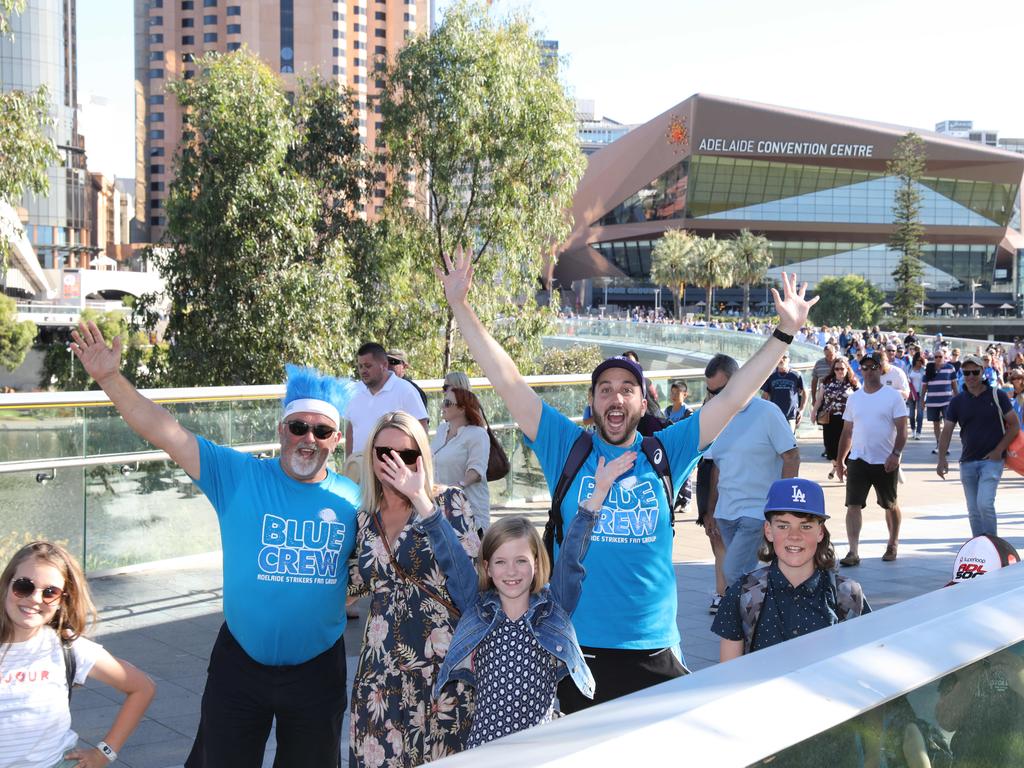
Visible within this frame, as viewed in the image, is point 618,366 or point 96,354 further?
point 618,366

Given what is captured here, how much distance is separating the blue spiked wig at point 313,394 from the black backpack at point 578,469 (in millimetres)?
816

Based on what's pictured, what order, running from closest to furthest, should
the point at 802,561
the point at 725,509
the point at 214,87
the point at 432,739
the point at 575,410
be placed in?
the point at 432,739
the point at 802,561
the point at 725,509
the point at 575,410
the point at 214,87

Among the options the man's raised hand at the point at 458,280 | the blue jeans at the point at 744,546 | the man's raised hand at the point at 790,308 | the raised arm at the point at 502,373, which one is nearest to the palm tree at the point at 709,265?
the blue jeans at the point at 744,546

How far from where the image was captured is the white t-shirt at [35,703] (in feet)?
10.4

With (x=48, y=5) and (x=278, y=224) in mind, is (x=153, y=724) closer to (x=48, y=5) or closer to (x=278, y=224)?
(x=278, y=224)

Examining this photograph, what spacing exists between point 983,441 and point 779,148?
327ft

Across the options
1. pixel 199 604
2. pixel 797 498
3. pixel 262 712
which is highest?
pixel 797 498

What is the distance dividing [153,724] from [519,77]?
68.6ft

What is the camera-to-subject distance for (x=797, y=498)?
12.6 ft

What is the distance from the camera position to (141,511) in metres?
9.24

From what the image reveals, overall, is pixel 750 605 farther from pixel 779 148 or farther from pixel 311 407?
pixel 779 148

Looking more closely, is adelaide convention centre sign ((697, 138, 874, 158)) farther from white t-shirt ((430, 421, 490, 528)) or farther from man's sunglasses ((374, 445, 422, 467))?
man's sunglasses ((374, 445, 422, 467))

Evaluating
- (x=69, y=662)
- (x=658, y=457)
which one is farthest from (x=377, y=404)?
(x=69, y=662)

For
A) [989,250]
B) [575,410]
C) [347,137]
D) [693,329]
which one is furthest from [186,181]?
[989,250]
